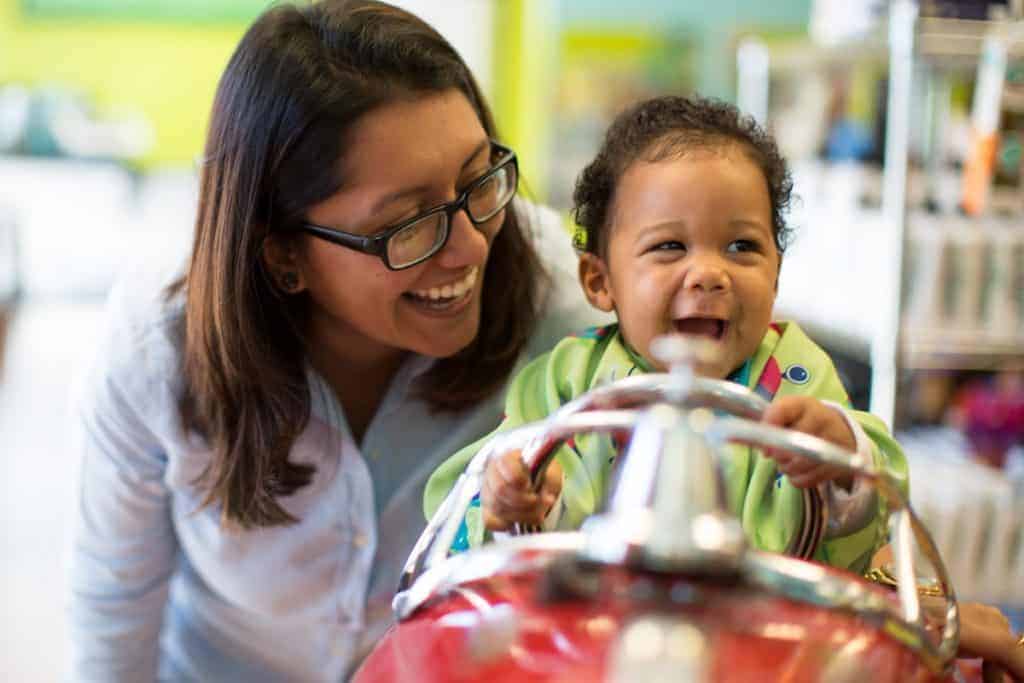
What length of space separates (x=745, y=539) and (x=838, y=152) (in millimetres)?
2212

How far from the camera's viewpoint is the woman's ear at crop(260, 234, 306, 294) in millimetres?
1079

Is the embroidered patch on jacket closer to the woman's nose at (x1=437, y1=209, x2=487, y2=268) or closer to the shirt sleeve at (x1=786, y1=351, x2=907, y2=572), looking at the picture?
the shirt sleeve at (x1=786, y1=351, x2=907, y2=572)

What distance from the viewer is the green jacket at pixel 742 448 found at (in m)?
0.78

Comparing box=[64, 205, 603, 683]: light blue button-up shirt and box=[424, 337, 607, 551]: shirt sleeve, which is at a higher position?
box=[424, 337, 607, 551]: shirt sleeve

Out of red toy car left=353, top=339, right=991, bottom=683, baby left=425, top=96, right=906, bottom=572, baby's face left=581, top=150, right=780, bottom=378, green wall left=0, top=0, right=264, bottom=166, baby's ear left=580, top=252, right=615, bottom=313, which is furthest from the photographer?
green wall left=0, top=0, right=264, bottom=166

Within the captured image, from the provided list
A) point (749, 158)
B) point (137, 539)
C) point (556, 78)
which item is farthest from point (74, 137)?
point (749, 158)

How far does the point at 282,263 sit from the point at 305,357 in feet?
0.37

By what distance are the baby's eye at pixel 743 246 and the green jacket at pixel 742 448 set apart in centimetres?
8

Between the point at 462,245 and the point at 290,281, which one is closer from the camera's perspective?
the point at 462,245

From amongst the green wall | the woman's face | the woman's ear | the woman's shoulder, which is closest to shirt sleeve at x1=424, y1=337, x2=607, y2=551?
the woman's face

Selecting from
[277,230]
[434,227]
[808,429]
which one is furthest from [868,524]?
[277,230]

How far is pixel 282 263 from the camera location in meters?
1.10

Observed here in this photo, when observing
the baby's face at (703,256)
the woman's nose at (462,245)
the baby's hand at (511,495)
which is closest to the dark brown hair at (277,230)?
the woman's nose at (462,245)

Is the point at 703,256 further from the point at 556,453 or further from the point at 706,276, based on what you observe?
the point at 556,453
